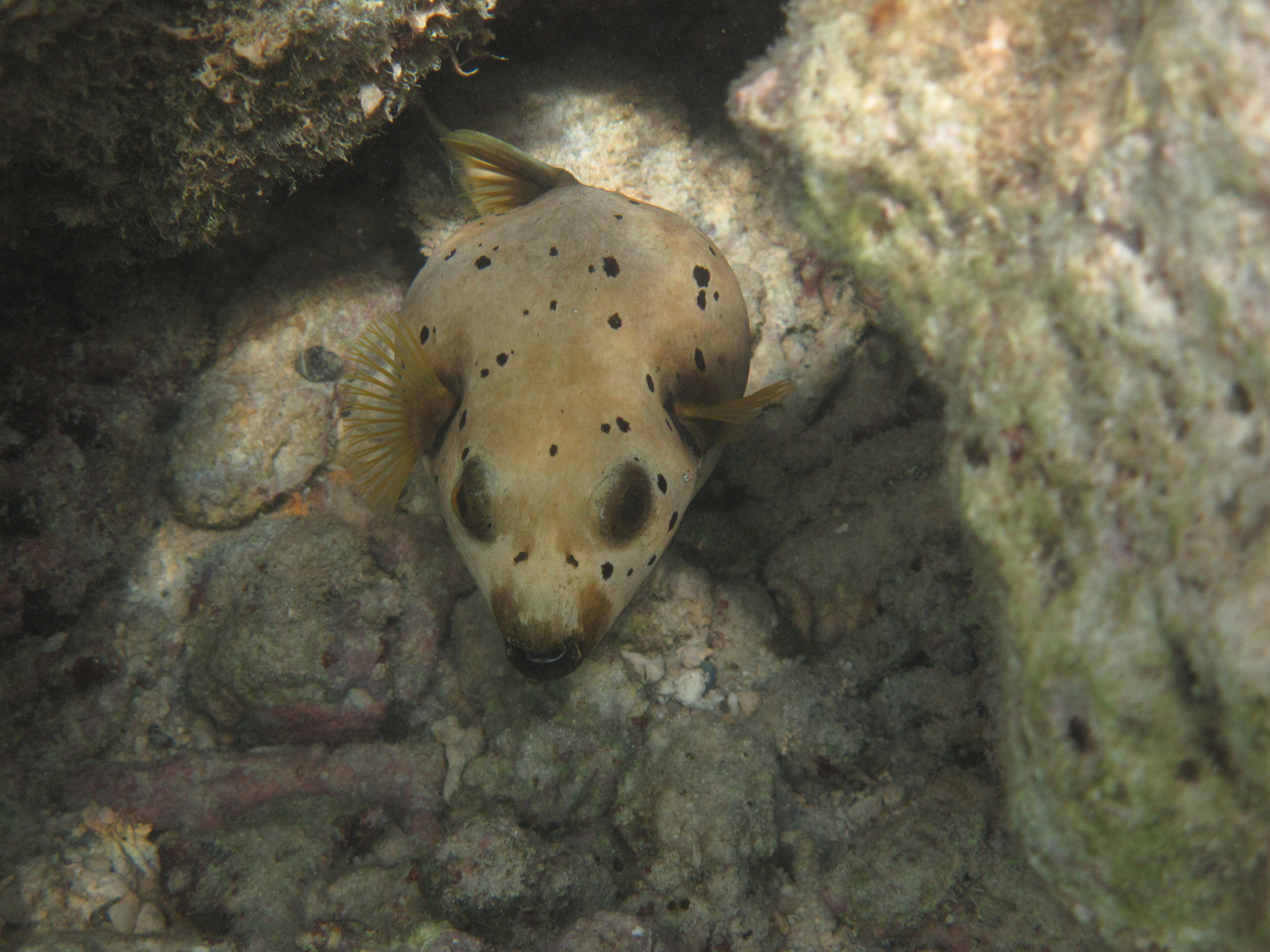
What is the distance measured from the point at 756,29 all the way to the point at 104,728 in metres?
5.55

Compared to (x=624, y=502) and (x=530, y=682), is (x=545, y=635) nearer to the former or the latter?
(x=624, y=502)

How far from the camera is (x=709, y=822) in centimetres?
317

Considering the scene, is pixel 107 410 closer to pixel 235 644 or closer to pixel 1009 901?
pixel 235 644

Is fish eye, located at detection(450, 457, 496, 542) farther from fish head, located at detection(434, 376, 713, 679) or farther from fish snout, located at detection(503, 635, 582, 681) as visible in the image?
fish snout, located at detection(503, 635, 582, 681)

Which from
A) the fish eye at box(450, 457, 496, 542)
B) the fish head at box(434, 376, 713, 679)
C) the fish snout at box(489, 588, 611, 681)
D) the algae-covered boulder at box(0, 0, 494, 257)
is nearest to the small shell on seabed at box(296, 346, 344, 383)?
the algae-covered boulder at box(0, 0, 494, 257)

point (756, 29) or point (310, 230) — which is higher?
point (756, 29)

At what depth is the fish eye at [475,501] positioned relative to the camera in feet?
9.03

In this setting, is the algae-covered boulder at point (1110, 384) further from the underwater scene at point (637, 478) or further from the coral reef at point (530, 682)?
the coral reef at point (530, 682)

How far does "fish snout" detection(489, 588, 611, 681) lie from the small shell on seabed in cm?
229

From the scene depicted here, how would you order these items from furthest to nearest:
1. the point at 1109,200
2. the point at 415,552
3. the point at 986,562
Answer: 1. the point at 415,552
2. the point at 986,562
3. the point at 1109,200

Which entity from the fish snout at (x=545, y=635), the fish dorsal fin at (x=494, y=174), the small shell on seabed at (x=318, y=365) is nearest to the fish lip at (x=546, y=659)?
the fish snout at (x=545, y=635)

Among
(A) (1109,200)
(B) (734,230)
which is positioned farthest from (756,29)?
(A) (1109,200)

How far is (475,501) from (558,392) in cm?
58

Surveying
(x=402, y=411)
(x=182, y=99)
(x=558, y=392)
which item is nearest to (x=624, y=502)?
(x=558, y=392)
